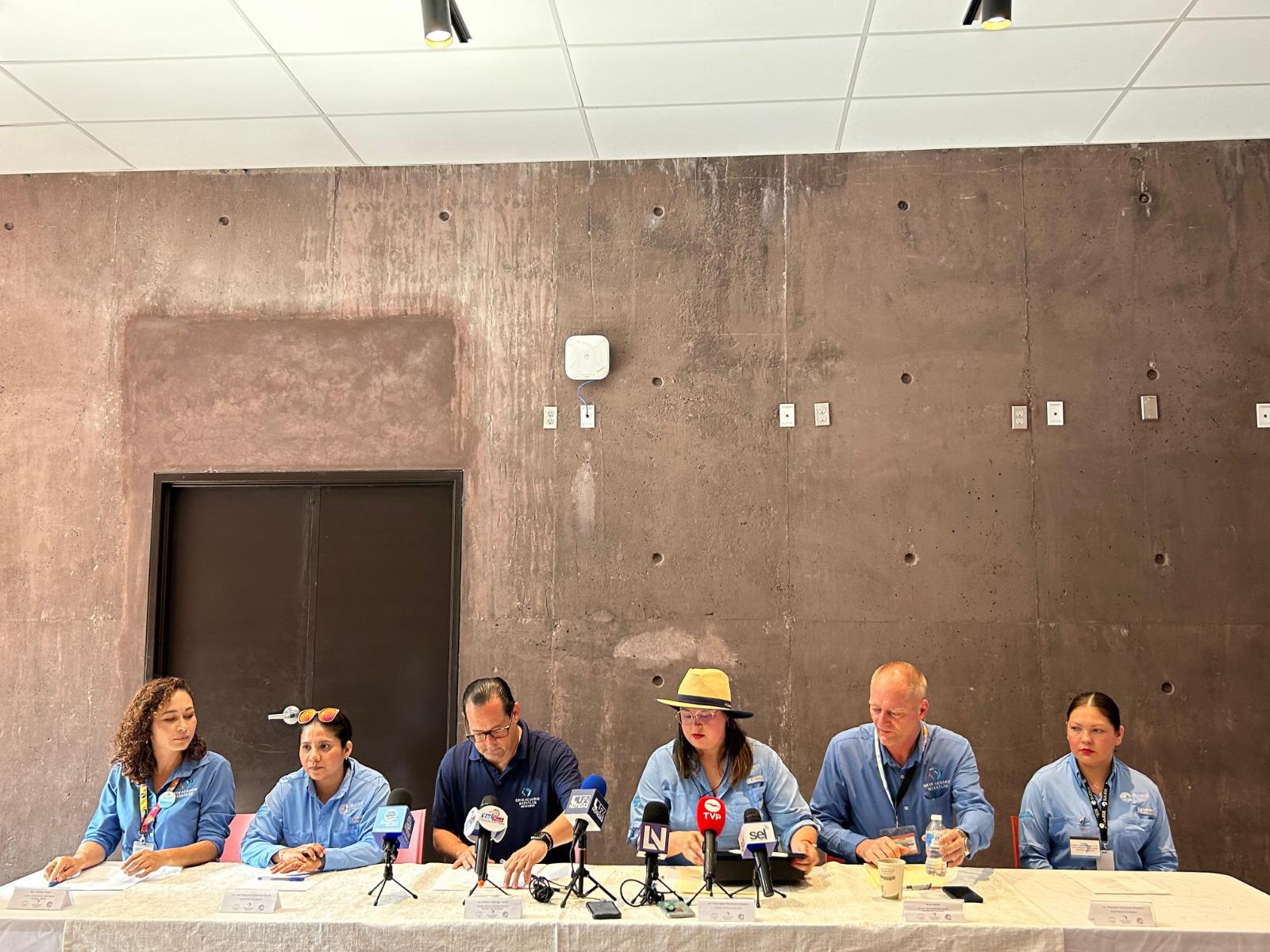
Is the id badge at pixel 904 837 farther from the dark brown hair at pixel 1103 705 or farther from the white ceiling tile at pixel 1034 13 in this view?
the white ceiling tile at pixel 1034 13

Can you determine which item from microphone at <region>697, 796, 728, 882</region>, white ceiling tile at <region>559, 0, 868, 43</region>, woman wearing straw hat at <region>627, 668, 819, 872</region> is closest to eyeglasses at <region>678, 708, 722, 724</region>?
woman wearing straw hat at <region>627, 668, 819, 872</region>

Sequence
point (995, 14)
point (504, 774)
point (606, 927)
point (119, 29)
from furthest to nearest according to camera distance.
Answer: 1. point (119, 29)
2. point (504, 774)
3. point (995, 14)
4. point (606, 927)

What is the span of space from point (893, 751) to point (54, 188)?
200 inches

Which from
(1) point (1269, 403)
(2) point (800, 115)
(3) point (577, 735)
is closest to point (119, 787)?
(3) point (577, 735)

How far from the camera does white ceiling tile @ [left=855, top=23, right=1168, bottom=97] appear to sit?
3953mm

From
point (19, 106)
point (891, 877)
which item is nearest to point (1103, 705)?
point (891, 877)

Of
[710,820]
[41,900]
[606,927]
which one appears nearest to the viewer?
[606,927]

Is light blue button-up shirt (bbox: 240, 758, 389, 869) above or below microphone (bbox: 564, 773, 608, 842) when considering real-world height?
below

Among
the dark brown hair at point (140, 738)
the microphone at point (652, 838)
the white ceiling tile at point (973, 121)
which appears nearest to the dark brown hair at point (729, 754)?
the microphone at point (652, 838)

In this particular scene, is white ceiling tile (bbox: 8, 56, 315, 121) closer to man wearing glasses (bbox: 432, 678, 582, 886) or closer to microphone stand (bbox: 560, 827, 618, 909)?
man wearing glasses (bbox: 432, 678, 582, 886)

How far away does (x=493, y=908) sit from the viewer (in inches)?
107

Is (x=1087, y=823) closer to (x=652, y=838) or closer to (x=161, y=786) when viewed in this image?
(x=652, y=838)

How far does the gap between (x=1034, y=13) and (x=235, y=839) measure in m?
4.18

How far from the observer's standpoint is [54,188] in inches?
214
